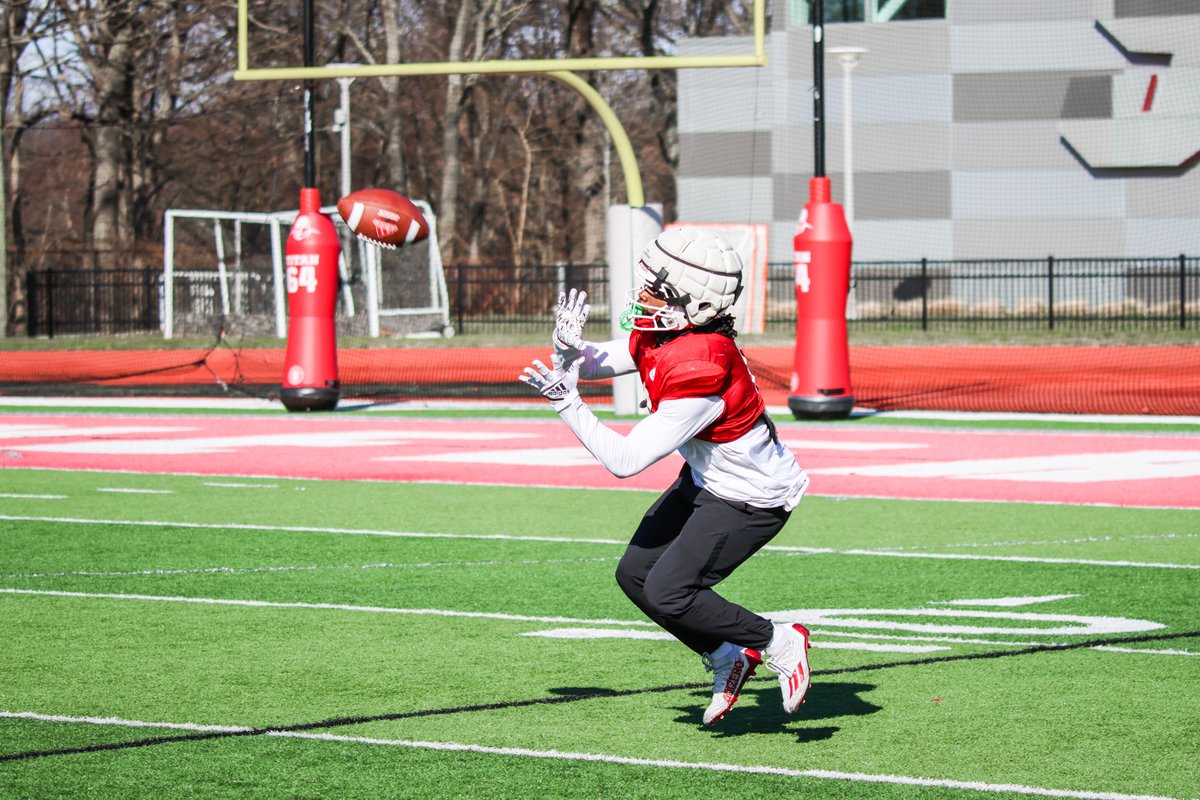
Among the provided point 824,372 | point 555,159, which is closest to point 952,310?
point 824,372

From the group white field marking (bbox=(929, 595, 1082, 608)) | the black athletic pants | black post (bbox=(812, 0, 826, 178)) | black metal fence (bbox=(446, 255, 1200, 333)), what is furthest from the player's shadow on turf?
black metal fence (bbox=(446, 255, 1200, 333))

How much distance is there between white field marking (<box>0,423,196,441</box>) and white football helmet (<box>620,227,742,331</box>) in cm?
1337

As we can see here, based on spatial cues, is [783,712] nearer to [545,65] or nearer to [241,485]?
[241,485]

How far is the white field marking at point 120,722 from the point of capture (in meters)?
6.13

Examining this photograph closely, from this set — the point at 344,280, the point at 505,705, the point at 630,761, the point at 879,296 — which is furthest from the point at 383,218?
the point at 879,296

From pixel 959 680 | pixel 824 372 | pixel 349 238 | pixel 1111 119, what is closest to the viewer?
pixel 959 680

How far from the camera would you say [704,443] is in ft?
19.6

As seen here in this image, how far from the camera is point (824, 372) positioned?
18719mm

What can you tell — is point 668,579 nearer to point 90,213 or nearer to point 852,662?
point 852,662

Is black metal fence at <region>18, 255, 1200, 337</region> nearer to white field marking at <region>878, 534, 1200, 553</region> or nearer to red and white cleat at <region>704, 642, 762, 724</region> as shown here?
white field marking at <region>878, 534, 1200, 553</region>

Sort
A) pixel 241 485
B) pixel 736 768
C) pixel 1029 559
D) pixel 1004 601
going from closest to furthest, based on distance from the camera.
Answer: pixel 736 768
pixel 1004 601
pixel 1029 559
pixel 241 485

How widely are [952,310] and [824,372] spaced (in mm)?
19917

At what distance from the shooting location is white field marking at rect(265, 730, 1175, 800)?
17.3 ft

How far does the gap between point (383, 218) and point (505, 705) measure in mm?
7688
